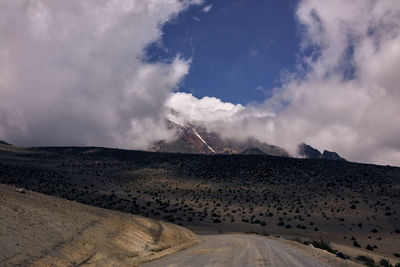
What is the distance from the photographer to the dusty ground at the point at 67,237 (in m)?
11.3

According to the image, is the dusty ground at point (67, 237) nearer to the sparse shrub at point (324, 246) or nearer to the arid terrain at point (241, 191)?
the sparse shrub at point (324, 246)

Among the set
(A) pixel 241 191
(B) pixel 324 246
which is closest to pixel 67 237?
(B) pixel 324 246

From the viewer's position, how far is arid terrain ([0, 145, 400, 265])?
4609cm

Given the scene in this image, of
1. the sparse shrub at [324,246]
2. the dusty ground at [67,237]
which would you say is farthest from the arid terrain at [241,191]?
the dusty ground at [67,237]

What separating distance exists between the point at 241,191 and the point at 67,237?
6268cm

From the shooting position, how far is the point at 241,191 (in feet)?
243

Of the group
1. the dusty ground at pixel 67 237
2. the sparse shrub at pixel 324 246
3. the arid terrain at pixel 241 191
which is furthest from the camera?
the arid terrain at pixel 241 191

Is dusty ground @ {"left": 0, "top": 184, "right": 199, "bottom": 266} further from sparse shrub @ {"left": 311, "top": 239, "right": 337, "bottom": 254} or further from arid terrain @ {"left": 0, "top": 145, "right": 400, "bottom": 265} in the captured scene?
arid terrain @ {"left": 0, "top": 145, "right": 400, "bottom": 265}

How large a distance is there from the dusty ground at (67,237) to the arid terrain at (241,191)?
1843 centimetres

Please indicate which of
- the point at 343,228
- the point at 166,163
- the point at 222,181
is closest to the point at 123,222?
the point at 343,228

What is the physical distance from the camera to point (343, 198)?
66188 mm

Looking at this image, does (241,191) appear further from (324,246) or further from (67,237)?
(67,237)

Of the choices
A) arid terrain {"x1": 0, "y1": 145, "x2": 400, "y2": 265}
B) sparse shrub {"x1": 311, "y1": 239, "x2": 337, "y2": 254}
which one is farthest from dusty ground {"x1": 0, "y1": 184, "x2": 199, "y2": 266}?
arid terrain {"x1": 0, "y1": 145, "x2": 400, "y2": 265}

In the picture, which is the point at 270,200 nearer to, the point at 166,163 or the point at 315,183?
the point at 315,183
